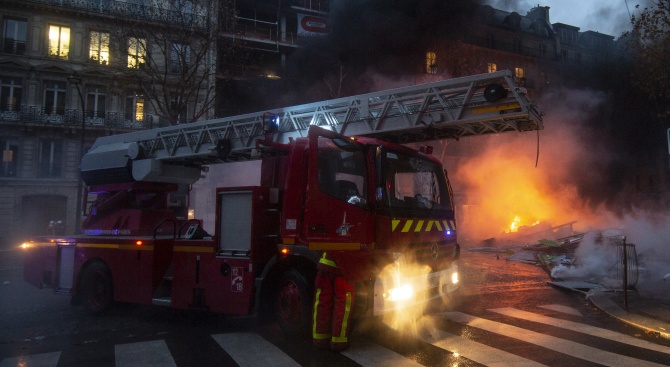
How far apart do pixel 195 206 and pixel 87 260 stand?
61.0ft

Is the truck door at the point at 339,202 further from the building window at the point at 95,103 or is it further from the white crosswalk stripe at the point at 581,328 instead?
the building window at the point at 95,103

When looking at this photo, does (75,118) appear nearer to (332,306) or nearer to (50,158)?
(50,158)

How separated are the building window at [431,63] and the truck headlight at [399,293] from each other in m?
18.1

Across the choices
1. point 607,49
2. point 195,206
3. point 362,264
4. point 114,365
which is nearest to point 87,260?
point 114,365

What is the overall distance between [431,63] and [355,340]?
728 inches

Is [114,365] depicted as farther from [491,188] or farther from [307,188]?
[491,188]

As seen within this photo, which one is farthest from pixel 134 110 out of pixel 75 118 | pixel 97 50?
pixel 97 50

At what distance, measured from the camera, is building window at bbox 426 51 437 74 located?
21.3 m

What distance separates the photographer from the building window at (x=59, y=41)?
81.7 feet

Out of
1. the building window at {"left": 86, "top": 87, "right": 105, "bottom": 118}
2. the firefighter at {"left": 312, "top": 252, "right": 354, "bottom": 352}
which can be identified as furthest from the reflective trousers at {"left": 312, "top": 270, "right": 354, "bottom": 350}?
the building window at {"left": 86, "top": 87, "right": 105, "bottom": 118}

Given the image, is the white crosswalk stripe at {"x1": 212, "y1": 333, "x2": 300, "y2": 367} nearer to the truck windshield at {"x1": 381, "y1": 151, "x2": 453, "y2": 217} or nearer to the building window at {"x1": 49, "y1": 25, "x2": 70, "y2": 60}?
the truck windshield at {"x1": 381, "y1": 151, "x2": 453, "y2": 217}

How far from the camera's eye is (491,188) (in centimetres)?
2577

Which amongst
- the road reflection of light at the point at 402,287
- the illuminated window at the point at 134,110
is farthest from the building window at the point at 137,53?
the road reflection of light at the point at 402,287

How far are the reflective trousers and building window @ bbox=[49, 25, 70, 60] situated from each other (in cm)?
2666
